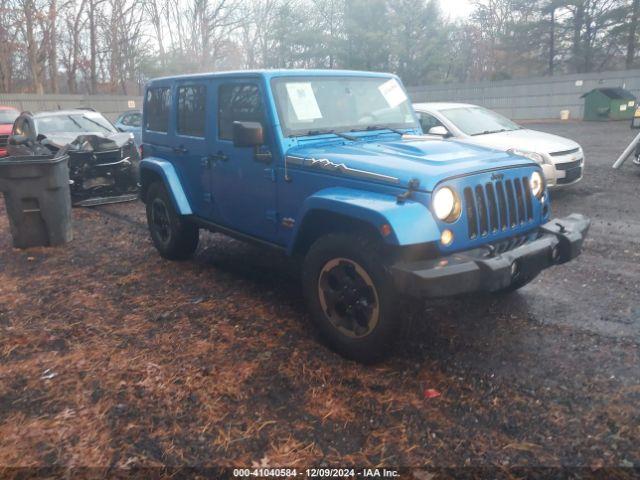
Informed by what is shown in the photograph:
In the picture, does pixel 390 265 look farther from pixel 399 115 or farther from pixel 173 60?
pixel 173 60

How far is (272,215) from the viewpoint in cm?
434

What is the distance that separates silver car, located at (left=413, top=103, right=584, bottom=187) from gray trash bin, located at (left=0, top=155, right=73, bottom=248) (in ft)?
17.0

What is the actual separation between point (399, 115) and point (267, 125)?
1366mm

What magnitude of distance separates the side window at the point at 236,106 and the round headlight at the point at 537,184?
7.17 ft

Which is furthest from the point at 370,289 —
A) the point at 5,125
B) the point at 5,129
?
the point at 5,125

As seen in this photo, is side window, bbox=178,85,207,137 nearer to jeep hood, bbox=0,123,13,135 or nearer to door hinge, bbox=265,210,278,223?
door hinge, bbox=265,210,278,223

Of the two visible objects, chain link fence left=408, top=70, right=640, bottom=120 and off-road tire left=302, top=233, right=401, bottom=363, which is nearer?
off-road tire left=302, top=233, right=401, bottom=363

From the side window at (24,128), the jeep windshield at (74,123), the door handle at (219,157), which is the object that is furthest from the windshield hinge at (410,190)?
the jeep windshield at (74,123)

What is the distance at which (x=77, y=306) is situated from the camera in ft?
15.7

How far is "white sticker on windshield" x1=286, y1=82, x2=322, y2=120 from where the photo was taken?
4.23 metres

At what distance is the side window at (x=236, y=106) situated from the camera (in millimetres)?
4309

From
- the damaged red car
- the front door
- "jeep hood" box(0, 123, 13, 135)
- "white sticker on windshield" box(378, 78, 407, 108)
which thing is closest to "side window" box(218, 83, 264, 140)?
the front door

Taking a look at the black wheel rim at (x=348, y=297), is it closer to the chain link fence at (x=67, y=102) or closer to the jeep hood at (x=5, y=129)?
the jeep hood at (x=5, y=129)

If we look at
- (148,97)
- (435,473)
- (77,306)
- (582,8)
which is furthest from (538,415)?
(582,8)
